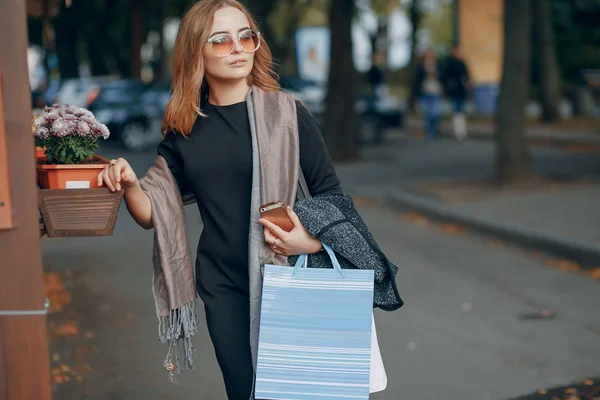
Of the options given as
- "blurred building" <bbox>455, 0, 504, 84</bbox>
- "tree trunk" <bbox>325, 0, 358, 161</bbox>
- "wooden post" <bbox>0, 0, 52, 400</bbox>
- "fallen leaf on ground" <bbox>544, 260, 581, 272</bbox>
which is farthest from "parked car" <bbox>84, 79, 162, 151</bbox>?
"wooden post" <bbox>0, 0, 52, 400</bbox>

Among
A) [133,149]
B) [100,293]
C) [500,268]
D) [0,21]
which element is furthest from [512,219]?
[133,149]

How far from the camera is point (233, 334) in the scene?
327cm

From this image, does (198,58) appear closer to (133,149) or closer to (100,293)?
(100,293)

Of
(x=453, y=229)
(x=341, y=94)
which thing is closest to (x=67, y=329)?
(x=453, y=229)

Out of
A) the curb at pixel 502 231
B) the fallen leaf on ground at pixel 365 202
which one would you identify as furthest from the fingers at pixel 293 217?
the fallen leaf on ground at pixel 365 202

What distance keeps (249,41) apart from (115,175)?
26.3 inches

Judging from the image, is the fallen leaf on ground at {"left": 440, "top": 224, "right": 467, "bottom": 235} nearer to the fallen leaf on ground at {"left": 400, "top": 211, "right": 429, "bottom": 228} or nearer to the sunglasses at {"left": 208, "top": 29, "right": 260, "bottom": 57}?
the fallen leaf on ground at {"left": 400, "top": 211, "right": 429, "bottom": 228}

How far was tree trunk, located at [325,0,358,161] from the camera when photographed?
17609 millimetres

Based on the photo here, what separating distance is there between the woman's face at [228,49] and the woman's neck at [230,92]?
4cm

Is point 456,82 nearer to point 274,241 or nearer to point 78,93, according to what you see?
point 78,93

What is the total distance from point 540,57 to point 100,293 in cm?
2145

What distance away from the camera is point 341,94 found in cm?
1788

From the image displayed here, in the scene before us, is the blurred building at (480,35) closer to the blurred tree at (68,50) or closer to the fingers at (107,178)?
the blurred tree at (68,50)

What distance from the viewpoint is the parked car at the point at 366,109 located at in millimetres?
23156
